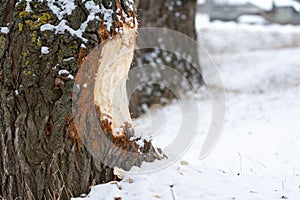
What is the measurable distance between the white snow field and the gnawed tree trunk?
1.05 ft

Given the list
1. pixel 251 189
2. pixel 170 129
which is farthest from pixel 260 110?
pixel 251 189

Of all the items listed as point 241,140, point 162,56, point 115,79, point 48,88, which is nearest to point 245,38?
point 162,56

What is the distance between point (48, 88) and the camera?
309cm

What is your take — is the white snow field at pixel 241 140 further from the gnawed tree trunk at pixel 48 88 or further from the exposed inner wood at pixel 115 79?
the exposed inner wood at pixel 115 79

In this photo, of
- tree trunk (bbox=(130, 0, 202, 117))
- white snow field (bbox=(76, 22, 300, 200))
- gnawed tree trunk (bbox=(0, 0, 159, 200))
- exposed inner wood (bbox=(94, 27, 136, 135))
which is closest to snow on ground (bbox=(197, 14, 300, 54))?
white snow field (bbox=(76, 22, 300, 200))

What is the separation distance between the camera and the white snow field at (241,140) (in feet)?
10.3

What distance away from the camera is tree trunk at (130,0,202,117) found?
851 cm

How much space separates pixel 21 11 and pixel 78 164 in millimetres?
1120

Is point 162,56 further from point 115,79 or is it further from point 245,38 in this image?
point 245,38

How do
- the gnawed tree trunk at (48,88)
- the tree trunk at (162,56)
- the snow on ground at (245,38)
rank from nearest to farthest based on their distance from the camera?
the gnawed tree trunk at (48,88), the tree trunk at (162,56), the snow on ground at (245,38)

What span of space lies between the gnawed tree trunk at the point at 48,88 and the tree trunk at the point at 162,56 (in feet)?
16.6

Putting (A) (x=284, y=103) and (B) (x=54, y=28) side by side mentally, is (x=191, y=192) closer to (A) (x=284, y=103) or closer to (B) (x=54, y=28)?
(B) (x=54, y=28)

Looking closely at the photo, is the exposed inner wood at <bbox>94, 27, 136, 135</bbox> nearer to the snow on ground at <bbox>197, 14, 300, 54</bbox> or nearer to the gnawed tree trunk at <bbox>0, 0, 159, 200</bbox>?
the gnawed tree trunk at <bbox>0, 0, 159, 200</bbox>

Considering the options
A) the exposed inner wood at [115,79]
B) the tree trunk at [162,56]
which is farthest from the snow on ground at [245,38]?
the exposed inner wood at [115,79]
